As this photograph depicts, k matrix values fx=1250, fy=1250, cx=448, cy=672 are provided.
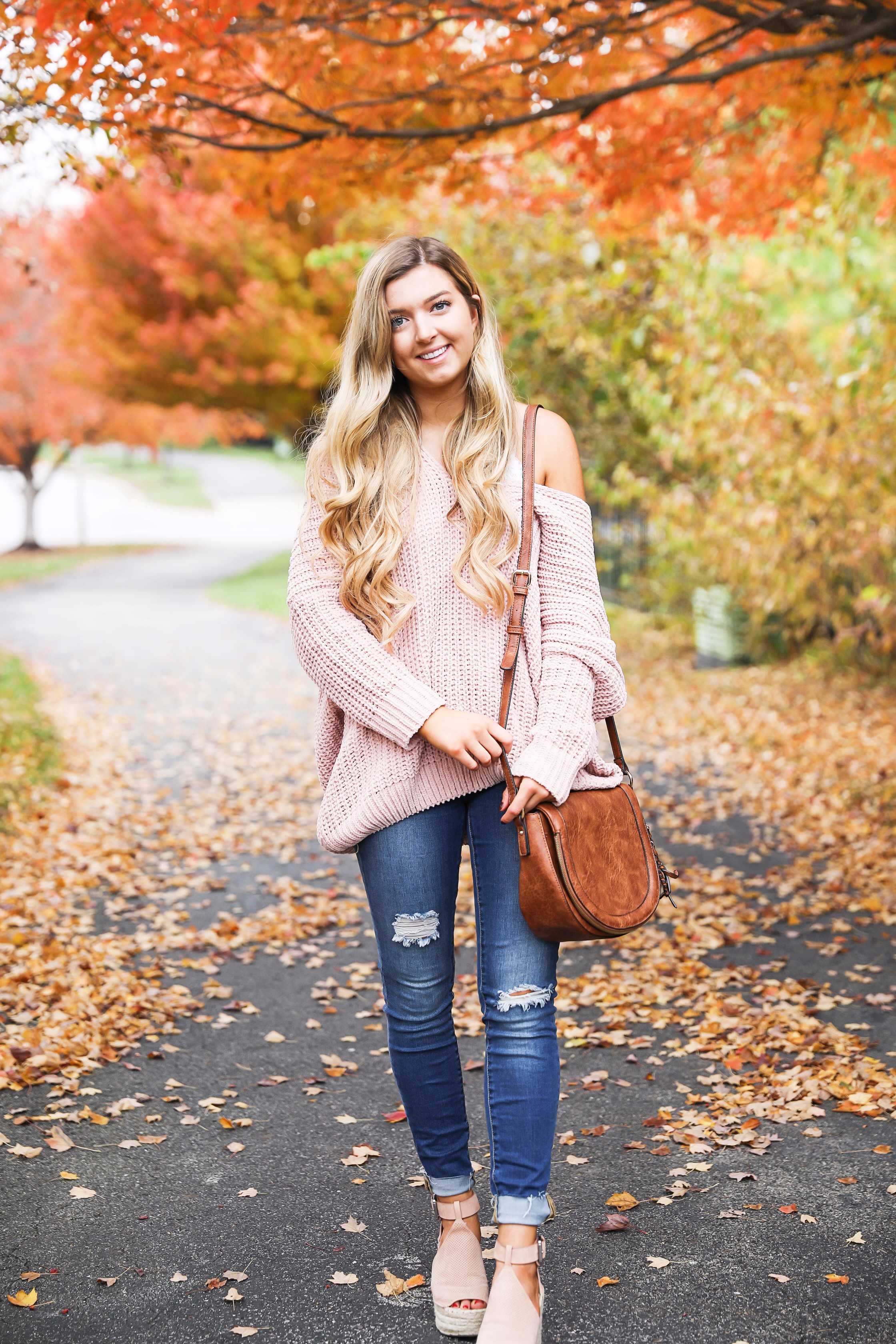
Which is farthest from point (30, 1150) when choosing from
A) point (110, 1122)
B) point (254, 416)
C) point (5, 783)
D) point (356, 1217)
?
point (254, 416)

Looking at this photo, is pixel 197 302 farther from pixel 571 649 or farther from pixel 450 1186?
pixel 450 1186

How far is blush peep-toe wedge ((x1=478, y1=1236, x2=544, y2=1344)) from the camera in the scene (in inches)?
91.2

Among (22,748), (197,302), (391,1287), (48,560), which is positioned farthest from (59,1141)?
(48,560)

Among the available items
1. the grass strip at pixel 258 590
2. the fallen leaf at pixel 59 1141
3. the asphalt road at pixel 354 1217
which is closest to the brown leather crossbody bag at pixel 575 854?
the asphalt road at pixel 354 1217

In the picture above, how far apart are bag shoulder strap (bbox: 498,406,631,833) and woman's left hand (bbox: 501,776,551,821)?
0.06ft

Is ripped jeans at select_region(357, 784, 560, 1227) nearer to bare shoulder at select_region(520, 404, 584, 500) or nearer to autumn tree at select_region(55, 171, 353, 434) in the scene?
bare shoulder at select_region(520, 404, 584, 500)

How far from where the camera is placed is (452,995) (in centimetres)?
247

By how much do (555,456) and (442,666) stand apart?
0.50 m

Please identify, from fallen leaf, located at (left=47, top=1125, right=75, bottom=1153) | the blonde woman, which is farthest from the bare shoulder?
fallen leaf, located at (left=47, top=1125, right=75, bottom=1153)

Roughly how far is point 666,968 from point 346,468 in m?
2.72

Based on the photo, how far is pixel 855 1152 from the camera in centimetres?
317

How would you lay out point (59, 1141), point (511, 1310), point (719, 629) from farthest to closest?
point (719, 629)
point (59, 1141)
point (511, 1310)

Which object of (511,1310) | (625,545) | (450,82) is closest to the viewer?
(511,1310)

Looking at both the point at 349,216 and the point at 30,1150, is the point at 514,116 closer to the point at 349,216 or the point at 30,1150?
the point at 30,1150
